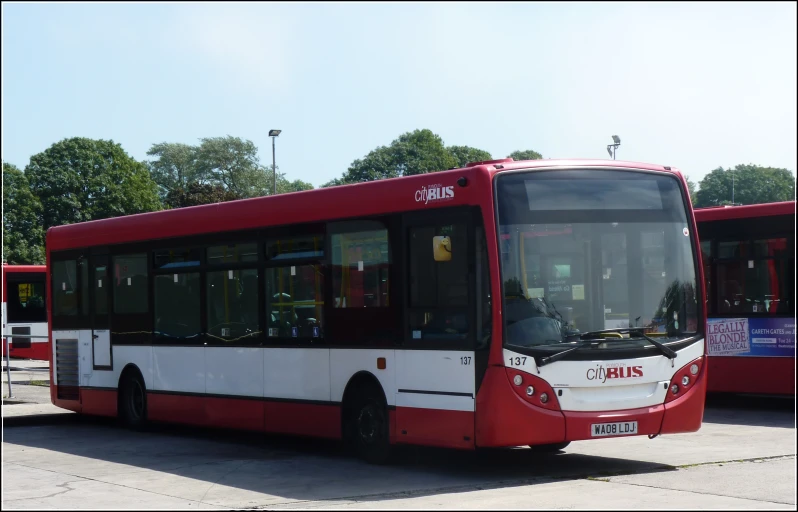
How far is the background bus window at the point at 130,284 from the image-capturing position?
17.7 meters

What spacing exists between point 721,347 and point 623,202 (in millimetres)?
7306

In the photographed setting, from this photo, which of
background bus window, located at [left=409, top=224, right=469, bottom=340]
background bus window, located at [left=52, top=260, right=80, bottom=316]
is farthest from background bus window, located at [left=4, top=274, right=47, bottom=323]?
background bus window, located at [left=409, top=224, right=469, bottom=340]

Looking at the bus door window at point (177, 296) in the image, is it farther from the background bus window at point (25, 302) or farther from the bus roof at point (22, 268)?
the background bus window at point (25, 302)

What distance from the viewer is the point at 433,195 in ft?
40.8

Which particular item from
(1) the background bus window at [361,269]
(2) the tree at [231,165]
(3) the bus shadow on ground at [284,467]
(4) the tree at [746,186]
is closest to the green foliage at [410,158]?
(2) the tree at [231,165]

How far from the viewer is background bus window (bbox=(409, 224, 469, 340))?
11961mm

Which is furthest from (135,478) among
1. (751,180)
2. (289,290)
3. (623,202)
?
(751,180)

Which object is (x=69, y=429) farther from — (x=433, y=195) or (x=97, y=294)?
(x=433, y=195)

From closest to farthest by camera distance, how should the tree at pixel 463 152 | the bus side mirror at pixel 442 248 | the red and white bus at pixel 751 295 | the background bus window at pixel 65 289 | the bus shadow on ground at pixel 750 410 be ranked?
the bus side mirror at pixel 442 248, the bus shadow on ground at pixel 750 410, the red and white bus at pixel 751 295, the background bus window at pixel 65 289, the tree at pixel 463 152

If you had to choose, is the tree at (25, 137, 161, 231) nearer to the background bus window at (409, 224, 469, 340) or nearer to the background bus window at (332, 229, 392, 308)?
the background bus window at (332, 229, 392, 308)

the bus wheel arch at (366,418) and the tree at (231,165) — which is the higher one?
the tree at (231,165)

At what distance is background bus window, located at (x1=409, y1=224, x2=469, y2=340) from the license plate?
1530mm

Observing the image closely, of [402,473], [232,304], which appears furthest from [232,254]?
[402,473]

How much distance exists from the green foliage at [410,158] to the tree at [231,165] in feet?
42.8
